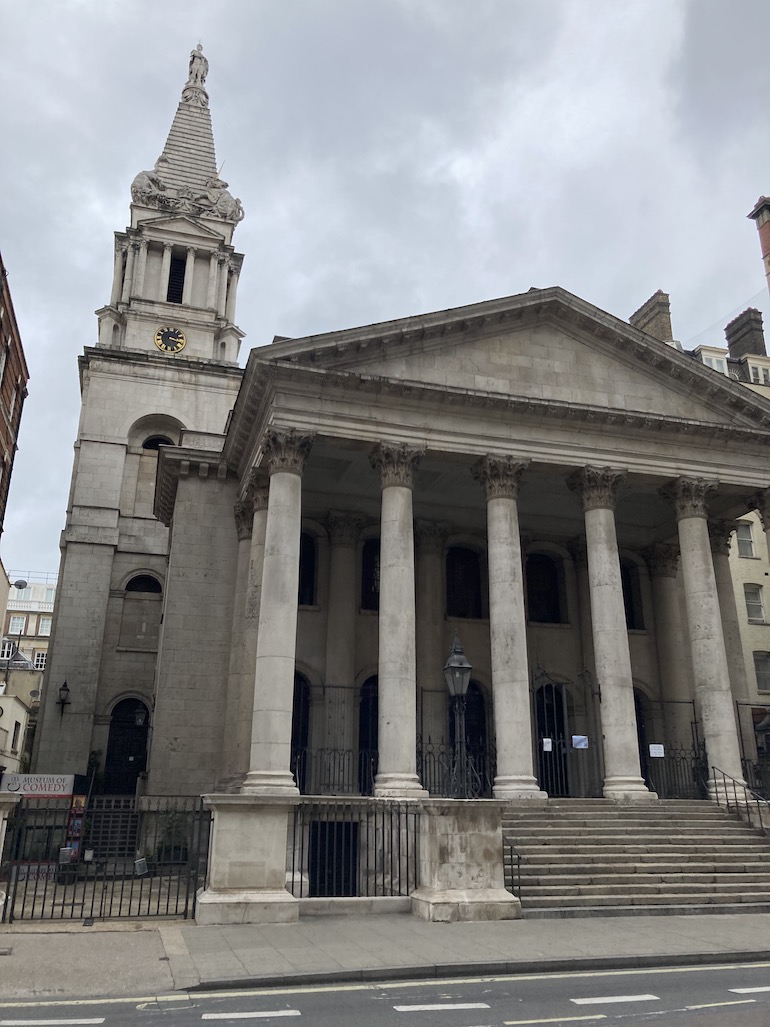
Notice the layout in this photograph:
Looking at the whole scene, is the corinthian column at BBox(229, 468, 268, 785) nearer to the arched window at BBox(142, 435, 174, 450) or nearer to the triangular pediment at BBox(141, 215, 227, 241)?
the arched window at BBox(142, 435, 174, 450)

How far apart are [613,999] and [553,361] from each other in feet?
60.4

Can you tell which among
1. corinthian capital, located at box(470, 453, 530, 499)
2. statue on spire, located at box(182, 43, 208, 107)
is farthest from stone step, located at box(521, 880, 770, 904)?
statue on spire, located at box(182, 43, 208, 107)

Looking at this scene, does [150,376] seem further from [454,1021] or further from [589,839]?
[454,1021]

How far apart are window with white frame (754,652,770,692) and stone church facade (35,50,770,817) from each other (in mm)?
11000

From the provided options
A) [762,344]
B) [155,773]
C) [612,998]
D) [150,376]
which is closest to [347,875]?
[155,773]

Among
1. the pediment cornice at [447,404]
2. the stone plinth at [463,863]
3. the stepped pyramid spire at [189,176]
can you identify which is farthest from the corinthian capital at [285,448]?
the stepped pyramid spire at [189,176]

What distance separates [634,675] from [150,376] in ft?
76.5

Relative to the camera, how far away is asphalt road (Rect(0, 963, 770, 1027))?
772 cm

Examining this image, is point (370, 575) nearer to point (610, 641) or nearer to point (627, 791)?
point (610, 641)

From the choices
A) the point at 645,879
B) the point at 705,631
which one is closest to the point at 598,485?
the point at 705,631

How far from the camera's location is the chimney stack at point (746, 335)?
46.7 meters

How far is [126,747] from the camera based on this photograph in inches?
1230

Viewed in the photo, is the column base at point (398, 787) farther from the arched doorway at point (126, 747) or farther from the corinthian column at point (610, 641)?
the arched doorway at point (126, 747)

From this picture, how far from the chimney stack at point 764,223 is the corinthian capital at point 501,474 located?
1071 inches
